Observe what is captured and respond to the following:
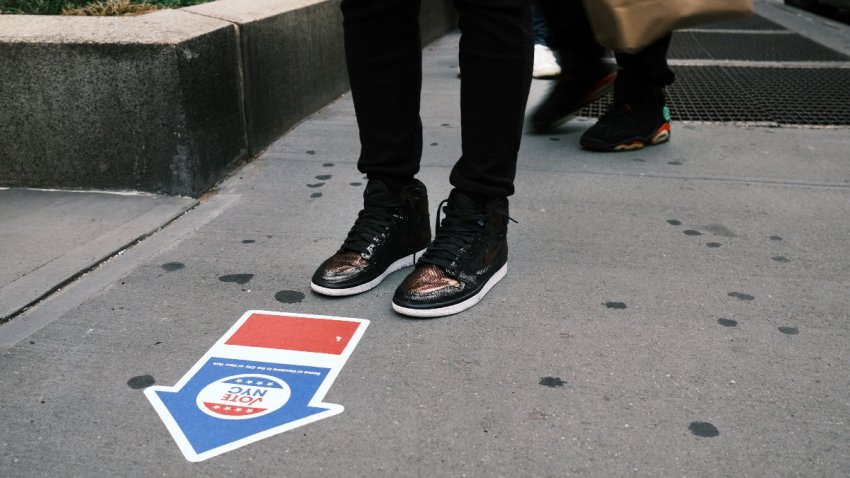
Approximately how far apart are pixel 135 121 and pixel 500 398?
5.41 ft

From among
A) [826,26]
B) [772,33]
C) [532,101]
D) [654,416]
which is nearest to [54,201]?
[654,416]

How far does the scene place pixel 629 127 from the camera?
334 centimetres

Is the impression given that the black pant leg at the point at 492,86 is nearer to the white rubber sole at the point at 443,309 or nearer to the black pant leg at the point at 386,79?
the black pant leg at the point at 386,79

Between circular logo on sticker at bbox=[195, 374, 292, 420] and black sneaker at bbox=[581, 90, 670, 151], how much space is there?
206cm

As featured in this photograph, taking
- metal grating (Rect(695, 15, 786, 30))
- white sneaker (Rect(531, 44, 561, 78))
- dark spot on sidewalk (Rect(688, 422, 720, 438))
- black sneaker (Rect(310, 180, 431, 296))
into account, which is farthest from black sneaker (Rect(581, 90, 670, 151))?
metal grating (Rect(695, 15, 786, 30))

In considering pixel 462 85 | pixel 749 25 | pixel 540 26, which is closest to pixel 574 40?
pixel 540 26

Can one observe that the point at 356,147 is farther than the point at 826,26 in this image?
No

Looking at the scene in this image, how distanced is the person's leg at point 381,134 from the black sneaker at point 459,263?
128 millimetres

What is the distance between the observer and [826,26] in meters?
7.29

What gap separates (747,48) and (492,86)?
4.61 metres

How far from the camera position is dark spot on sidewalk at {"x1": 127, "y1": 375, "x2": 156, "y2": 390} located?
166cm

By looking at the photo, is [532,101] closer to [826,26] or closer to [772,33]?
[772,33]

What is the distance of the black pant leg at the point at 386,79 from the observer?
80.1 inches

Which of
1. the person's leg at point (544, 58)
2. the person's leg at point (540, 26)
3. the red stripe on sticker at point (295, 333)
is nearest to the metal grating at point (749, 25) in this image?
the person's leg at point (540, 26)
